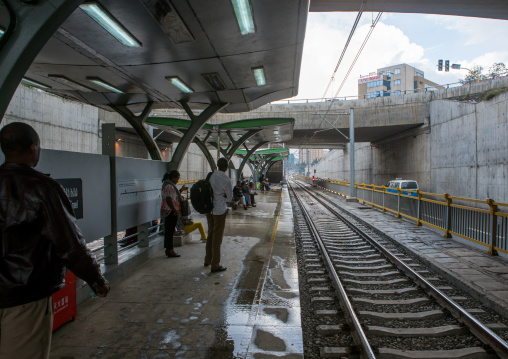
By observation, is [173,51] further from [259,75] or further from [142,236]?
[142,236]

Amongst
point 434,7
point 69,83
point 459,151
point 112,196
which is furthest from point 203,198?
point 459,151

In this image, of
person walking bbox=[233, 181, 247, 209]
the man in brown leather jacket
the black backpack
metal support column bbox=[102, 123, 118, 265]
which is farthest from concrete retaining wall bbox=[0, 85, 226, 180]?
the man in brown leather jacket

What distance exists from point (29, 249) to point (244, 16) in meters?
4.33

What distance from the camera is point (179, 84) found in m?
7.80

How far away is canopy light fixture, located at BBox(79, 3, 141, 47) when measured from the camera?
14.3 feet

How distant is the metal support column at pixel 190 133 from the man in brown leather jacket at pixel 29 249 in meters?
6.16

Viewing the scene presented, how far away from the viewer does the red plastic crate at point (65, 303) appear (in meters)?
3.35

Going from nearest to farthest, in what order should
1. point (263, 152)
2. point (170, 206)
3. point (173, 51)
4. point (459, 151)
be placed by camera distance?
point (173, 51) < point (170, 206) < point (459, 151) < point (263, 152)

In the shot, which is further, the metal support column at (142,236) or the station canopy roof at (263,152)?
the station canopy roof at (263,152)

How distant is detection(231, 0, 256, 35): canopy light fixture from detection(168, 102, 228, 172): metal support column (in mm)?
3817

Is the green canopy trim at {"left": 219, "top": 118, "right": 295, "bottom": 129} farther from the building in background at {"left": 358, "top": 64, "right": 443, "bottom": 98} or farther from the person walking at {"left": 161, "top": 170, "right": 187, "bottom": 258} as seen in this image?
the building in background at {"left": 358, "top": 64, "right": 443, "bottom": 98}

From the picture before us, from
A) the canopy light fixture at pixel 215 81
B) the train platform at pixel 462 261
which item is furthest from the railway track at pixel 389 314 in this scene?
the canopy light fixture at pixel 215 81

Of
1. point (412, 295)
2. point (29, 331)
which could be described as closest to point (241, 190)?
point (412, 295)

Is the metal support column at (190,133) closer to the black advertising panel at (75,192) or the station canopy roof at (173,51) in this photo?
the station canopy roof at (173,51)
